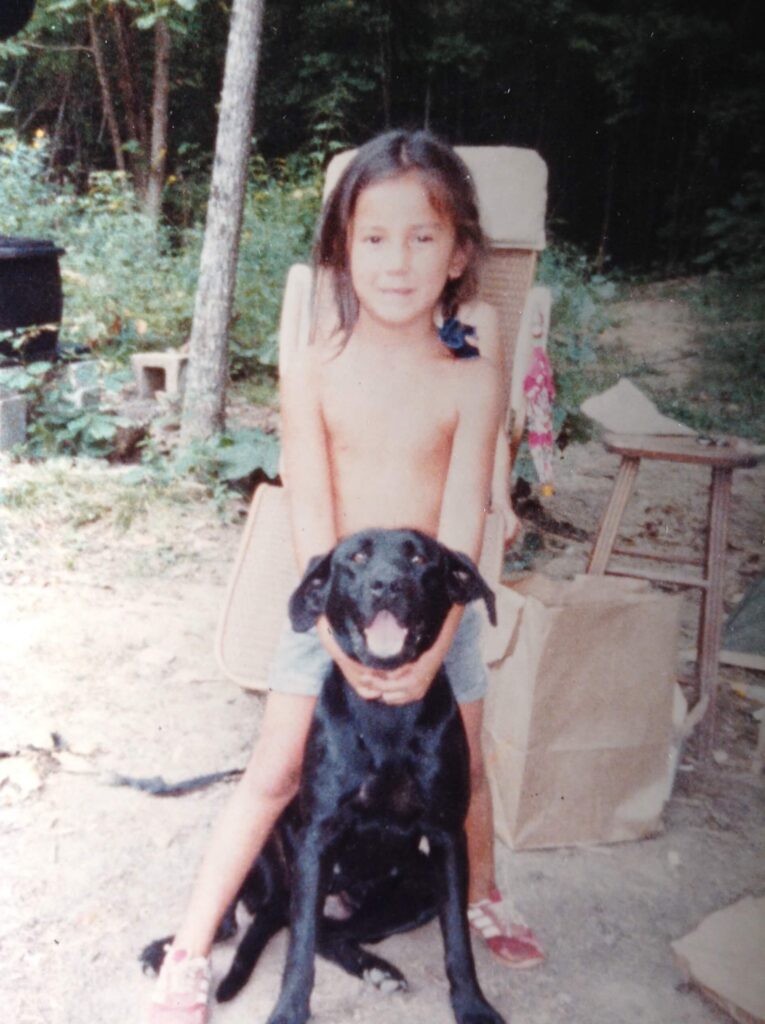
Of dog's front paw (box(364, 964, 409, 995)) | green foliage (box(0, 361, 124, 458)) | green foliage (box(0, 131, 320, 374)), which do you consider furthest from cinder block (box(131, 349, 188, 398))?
dog's front paw (box(364, 964, 409, 995))

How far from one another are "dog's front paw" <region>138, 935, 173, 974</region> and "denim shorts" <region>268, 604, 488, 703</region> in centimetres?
40

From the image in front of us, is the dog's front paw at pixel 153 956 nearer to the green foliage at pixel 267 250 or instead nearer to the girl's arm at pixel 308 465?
the girl's arm at pixel 308 465

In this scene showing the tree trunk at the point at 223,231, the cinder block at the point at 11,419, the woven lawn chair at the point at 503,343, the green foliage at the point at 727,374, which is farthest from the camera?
the cinder block at the point at 11,419

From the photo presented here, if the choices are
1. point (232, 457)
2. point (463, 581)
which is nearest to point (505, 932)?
point (463, 581)

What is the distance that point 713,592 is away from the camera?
173cm

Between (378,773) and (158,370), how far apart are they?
236cm

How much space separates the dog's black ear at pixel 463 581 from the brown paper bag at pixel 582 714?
44cm

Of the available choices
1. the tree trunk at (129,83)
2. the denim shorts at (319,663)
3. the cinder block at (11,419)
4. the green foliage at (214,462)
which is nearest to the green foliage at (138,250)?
the tree trunk at (129,83)

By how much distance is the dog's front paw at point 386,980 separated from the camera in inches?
47.6

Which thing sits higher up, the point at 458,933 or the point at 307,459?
the point at 307,459

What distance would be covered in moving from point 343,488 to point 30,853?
0.82 m

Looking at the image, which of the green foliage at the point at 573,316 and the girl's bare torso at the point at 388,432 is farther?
the green foliage at the point at 573,316

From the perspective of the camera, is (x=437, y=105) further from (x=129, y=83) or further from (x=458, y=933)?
(x=458, y=933)

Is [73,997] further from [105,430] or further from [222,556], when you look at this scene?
[105,430]
